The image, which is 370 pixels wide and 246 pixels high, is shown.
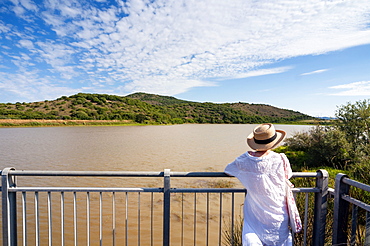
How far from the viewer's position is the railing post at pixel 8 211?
2.22 meters

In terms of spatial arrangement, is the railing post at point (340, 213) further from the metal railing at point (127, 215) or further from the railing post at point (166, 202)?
the railing post at point (166, 202)

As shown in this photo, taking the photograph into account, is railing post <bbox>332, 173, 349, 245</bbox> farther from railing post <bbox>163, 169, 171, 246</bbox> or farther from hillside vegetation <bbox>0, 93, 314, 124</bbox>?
hillside vegetation <bbox>0, 93, 314, 124</bbox>

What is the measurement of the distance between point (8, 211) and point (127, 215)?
A: 220cm

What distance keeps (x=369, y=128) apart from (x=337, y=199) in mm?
9580

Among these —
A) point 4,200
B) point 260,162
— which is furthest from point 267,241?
point 4,200

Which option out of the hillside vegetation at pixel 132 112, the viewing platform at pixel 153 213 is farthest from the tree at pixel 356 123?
the hillside vegetation at pixel 132 112

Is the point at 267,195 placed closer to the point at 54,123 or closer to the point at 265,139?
the point at 265,139

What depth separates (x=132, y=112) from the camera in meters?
68.6

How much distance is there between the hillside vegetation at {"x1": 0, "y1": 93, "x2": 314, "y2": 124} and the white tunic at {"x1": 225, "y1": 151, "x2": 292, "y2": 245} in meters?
55.1

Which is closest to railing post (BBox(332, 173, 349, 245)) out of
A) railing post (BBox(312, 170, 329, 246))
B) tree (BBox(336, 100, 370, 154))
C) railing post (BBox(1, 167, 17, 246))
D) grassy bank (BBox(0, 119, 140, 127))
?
railing post (BBox(312, 170, 329, 246))

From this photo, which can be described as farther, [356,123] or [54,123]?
[54,123]

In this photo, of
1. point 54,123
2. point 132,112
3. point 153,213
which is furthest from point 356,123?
point 132,112

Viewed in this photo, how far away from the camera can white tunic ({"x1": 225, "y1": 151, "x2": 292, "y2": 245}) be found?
1.75 meters

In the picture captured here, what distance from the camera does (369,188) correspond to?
183 centimetres
